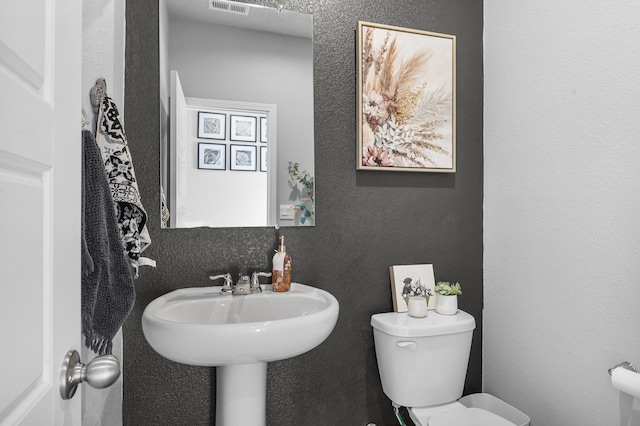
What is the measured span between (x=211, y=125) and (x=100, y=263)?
2.74 feet

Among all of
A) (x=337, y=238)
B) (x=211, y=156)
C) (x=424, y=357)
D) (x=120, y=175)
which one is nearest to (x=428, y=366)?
(x=424, y=357)

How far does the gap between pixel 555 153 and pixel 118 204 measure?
5.21ft

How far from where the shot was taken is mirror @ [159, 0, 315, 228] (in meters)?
1.55

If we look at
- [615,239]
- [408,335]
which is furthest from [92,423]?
[615,239]

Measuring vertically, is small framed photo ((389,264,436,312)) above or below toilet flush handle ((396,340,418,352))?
above

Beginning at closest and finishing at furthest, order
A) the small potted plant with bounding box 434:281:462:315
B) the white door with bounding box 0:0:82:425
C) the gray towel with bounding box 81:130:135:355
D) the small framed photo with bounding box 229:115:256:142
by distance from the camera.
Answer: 1. the white door with bounding box 0:0:82:425
2. the gray towel with bounding box 81:130:135:355
3. the small framed photo with bounding box 229:115:256:142
4. the small potted plant with bounding box 434:281:462:315

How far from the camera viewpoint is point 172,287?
5.07 ft

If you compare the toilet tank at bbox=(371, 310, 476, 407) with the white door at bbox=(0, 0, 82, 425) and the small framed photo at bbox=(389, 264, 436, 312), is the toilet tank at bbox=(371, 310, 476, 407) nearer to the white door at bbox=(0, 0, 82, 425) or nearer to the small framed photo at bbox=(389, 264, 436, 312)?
the small framed photo at bbox=(389, 264, 436, 312)

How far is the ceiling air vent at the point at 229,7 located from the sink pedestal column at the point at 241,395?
4.43 feet

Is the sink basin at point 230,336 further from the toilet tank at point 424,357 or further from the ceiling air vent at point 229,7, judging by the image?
the ceiling air vent at point 229,7

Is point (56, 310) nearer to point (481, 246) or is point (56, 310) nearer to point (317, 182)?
point (317, 182)

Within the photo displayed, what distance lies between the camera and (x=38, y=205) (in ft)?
1.69

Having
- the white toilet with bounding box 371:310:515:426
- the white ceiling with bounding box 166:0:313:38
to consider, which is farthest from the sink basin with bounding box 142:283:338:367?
the white ceiling with bounding box 166:0:313:38

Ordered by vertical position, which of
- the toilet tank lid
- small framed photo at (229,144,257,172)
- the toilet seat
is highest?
small framed photo at (229,144,257,172)
